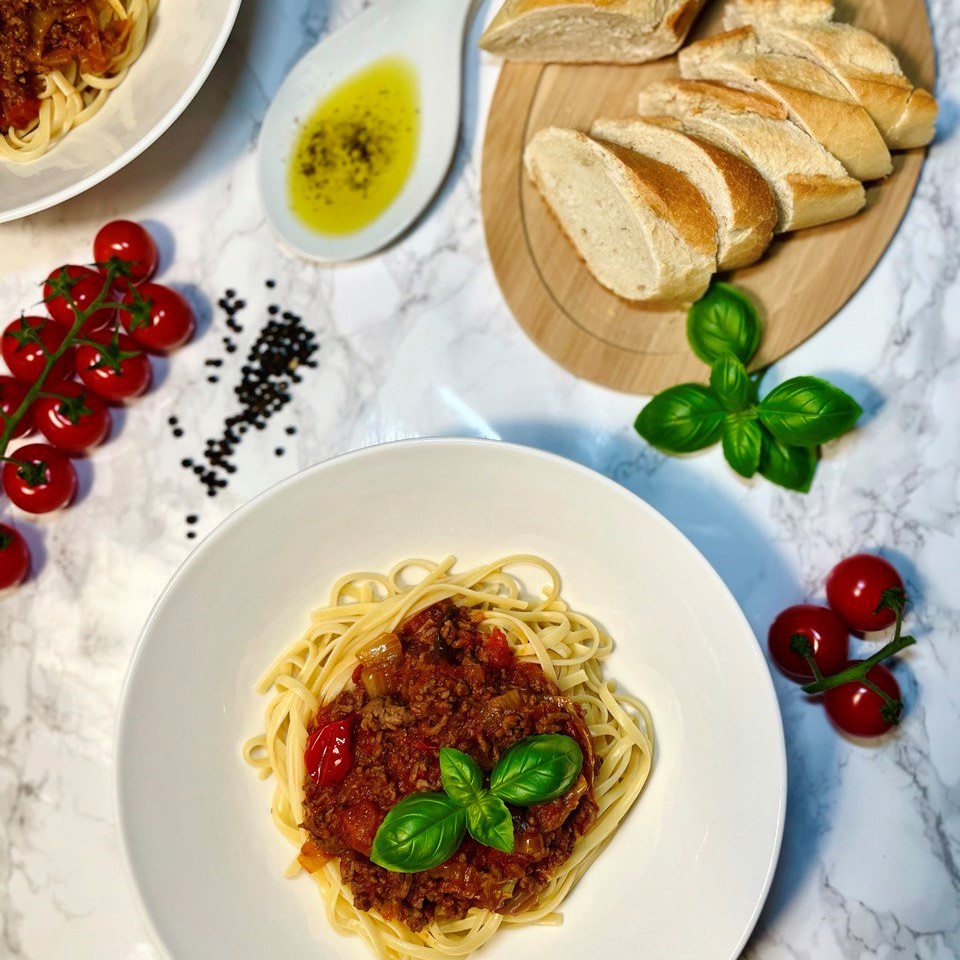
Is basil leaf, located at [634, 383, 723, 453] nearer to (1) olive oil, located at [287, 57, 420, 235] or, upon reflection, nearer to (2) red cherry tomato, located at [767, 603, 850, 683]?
(2) red cherry tomato, located at [767, 603, 850, 683]

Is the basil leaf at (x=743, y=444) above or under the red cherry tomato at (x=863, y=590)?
above

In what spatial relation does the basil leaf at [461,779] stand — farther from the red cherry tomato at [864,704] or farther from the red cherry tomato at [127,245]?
the red cherry tomato at [127,245]

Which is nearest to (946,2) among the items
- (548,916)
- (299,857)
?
(548,916)

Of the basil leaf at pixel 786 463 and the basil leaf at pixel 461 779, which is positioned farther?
the basil leaf at pixel 786 463

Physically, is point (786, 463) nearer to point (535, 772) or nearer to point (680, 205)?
point (680, 205)

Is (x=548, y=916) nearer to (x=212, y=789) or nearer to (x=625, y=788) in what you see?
(x=625, y=788)

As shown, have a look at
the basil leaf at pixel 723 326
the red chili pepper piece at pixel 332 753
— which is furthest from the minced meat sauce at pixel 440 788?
the basil leaf at pixel 723 326
